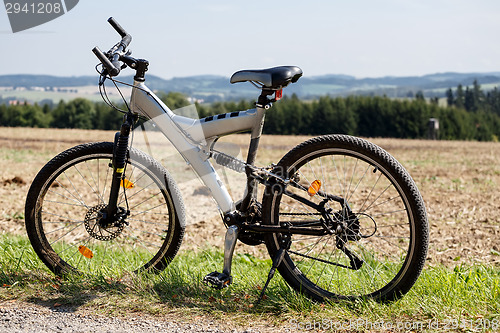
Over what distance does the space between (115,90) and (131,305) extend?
1.58m

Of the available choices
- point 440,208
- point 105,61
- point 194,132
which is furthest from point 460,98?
point 105,61

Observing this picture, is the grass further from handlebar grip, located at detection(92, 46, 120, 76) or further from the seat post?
handlebar grip, located at detection(92, 46, 120, 76)

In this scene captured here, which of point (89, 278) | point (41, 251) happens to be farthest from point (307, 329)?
point (41, 251)

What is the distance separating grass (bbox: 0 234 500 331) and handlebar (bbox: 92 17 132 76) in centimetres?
149

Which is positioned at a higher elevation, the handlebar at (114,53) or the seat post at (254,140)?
the handlebar at (114,53)

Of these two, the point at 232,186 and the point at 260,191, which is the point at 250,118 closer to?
the point at 232,186

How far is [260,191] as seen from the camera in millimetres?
9914

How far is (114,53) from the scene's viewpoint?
12.7 feet

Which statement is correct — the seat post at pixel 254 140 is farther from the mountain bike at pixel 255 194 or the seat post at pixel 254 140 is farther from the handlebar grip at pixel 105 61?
the handlebar grip at pixel 105 61

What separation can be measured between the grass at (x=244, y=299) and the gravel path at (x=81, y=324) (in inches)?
4.3

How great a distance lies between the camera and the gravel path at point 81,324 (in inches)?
133

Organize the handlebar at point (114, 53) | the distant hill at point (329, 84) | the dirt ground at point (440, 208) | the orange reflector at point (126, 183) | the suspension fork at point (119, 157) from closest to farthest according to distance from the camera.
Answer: the handlebar at point (114, 53) → the suspension fork at point (119, 157) → the orange reflector at point (126, 183) → the dirt ground at point (440, 208) → the distant hill at point (329, 84)

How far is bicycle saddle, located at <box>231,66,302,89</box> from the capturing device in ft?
11.7

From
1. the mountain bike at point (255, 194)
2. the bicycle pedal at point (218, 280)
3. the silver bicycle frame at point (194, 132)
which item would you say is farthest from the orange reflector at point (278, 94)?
the bicycle pedal at point (218, 280)
